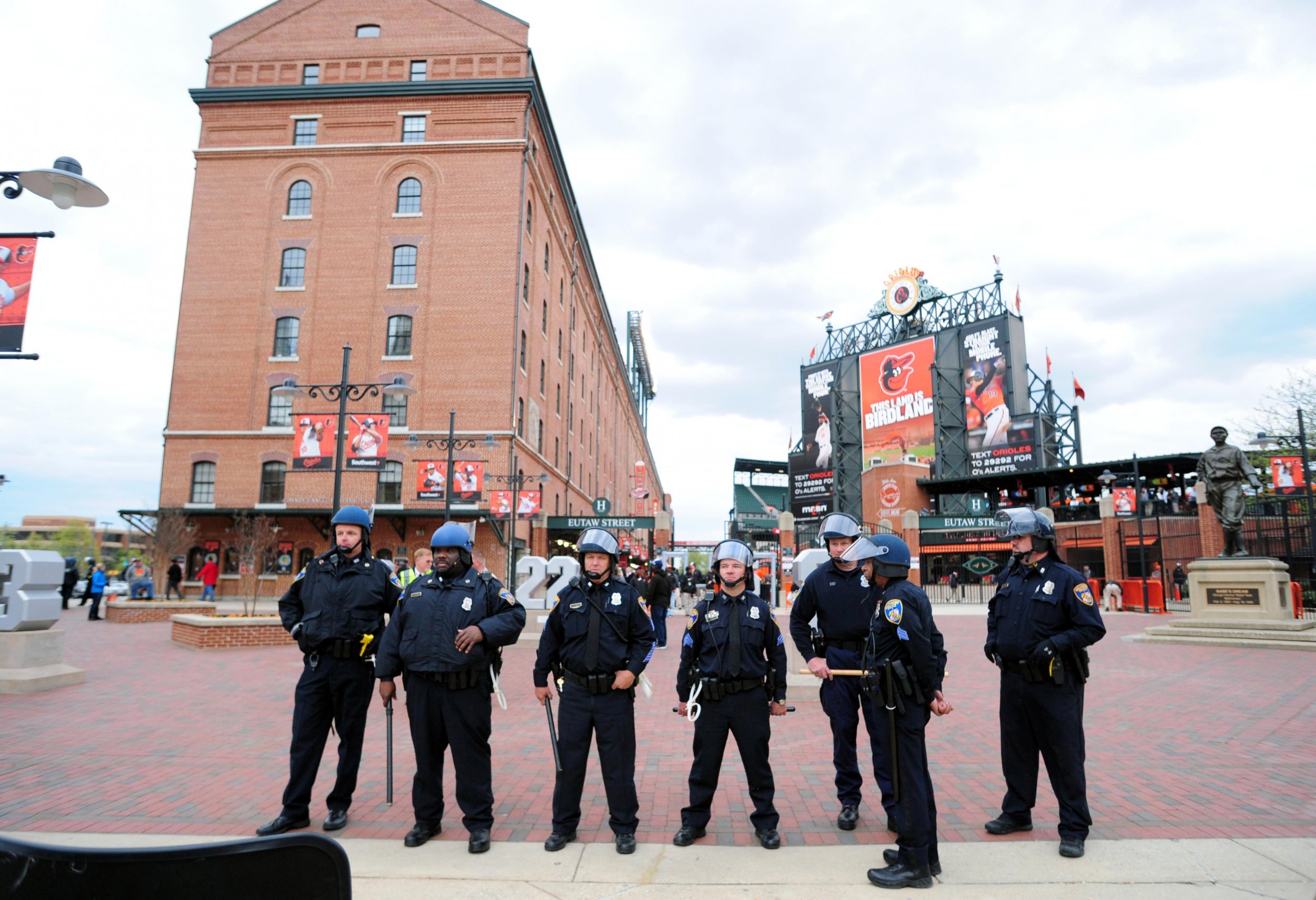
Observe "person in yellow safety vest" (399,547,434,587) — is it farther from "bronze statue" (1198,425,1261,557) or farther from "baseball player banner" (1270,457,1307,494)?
"baseball player banner" (1270,457,1307,494)

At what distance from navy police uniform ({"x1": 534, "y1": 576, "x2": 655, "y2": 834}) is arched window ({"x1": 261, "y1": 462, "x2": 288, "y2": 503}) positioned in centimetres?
3151

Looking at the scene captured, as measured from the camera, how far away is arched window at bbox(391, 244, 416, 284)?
3450 centimetres

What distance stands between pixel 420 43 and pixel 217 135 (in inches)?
401

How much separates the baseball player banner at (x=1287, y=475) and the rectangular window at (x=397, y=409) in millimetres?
30417

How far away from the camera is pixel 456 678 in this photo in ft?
16.7

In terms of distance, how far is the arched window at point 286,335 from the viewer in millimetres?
34219

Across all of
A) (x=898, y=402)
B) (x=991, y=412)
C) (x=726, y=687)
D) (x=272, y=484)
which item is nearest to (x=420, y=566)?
(x=726, y=687)

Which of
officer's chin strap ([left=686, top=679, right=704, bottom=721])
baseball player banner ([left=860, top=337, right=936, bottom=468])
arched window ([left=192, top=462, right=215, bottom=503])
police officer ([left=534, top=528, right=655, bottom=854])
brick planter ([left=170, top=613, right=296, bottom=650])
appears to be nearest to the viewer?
police officer ([left=534, top=528, right=655, bottom=854])

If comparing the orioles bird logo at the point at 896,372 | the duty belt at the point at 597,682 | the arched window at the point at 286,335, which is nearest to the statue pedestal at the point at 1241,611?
the duty belt at the point at 597,682

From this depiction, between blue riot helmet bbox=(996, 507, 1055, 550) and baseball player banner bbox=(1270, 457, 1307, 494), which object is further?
baseball player banner bbox=(1270, 457, 1307, 494)

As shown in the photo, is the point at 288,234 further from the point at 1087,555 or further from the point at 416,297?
the point at 1087,555

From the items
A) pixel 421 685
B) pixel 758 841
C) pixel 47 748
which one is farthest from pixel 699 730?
pixel 47 748

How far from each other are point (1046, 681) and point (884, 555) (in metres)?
1.33

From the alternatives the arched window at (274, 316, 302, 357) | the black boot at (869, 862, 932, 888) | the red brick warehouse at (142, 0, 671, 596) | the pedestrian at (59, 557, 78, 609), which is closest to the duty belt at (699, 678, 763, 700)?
the black boot at (869, 862, 932, 888)
